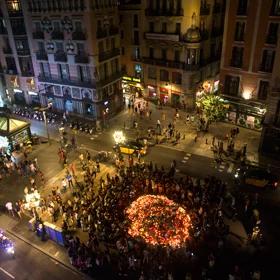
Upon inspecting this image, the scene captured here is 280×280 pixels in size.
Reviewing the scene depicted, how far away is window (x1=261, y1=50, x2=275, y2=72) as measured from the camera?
40416 millimetres

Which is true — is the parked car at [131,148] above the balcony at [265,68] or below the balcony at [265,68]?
below

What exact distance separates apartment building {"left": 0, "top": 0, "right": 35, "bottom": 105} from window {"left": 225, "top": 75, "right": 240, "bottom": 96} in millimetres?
32532

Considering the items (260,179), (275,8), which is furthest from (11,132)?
(275,8)

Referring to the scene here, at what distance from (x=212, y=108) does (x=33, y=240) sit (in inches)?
1179

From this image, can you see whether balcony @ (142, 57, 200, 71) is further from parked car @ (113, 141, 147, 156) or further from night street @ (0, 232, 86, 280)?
night street @ (0, 232, 86, 280)

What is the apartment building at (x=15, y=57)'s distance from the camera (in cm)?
4872

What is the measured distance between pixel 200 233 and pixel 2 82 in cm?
4771

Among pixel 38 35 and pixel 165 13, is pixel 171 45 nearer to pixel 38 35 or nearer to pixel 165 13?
pixel 165 13

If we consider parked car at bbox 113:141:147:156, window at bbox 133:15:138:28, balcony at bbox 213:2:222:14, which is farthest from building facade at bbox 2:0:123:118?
balcony at bbox 213:2:222:14

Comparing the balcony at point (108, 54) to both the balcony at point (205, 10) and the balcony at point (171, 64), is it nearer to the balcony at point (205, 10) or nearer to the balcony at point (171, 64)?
the balcony at point (171, 64)

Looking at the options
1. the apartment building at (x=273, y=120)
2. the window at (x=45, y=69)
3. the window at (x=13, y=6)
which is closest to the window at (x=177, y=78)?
the apartment building at (x=273, y=120)

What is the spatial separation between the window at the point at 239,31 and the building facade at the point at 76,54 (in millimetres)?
18338

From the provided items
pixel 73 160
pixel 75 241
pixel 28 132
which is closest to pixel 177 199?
pixel 75 241

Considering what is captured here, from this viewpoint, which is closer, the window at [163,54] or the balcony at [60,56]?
the balcony at [60,56]
